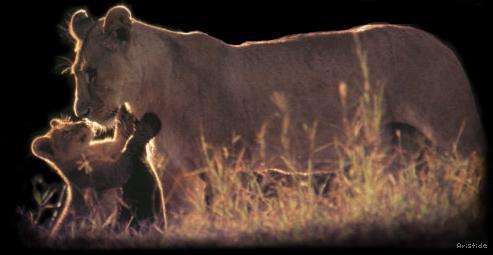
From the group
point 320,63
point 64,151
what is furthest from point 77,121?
point 320,63

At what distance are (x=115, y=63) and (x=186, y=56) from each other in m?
0.58

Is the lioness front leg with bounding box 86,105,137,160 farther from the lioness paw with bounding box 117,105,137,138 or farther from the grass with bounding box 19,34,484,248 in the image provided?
the grass with bounding box 19,34,484,248

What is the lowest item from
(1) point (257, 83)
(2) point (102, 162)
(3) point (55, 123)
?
(2) point (102, 162)

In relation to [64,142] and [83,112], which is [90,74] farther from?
[64,142]

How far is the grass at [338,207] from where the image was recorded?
7281 millimetres

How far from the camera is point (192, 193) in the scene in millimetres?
8203

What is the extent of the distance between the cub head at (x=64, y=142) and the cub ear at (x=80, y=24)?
2.81 feet

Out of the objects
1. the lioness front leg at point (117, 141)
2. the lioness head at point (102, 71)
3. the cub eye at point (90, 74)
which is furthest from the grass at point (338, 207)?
the cub eye at point (90, 74)

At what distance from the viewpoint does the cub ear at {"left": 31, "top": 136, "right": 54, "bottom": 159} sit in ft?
29.3

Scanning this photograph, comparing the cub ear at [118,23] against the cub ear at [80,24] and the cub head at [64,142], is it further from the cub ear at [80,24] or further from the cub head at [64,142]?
the cub head at [64,142]

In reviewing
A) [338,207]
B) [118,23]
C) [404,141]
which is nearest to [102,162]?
[118,23]

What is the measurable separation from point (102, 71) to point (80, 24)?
484mm

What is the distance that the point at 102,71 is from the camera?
8320 millimetres

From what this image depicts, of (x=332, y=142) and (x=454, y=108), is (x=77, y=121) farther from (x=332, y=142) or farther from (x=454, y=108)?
(x=454, y=108)
